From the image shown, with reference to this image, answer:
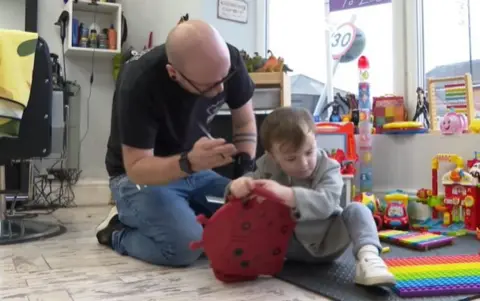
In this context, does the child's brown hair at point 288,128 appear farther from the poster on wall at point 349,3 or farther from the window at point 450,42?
the poster on wall at point 349,3

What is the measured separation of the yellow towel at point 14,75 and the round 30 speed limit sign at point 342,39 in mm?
1553

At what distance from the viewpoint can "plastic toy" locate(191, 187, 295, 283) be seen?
110 centimetres

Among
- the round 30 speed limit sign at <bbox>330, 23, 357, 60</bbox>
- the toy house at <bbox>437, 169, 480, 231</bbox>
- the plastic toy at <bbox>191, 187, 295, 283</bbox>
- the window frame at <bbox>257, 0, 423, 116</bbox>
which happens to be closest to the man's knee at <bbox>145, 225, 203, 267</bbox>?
the plastic toy at <bbox>191, 187, 295, 283</bbox>

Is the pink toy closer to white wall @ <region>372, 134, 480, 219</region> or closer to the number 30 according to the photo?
white wall @ <region>372, 134, 480, 219</region>

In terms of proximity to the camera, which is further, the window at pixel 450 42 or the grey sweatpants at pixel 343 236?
the window at pixel 450 42

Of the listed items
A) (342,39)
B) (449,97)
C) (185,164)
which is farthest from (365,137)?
(185,164)

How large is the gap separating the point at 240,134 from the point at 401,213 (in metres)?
0.84

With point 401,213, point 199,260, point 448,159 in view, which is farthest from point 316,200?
point 448,159

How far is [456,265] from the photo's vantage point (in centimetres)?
127

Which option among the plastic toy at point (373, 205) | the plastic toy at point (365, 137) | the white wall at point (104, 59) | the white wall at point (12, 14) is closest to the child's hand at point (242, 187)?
the plastic toy at point (373, 205)

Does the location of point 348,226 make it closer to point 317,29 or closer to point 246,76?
point 246,76

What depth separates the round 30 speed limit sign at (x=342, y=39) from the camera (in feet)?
8.57

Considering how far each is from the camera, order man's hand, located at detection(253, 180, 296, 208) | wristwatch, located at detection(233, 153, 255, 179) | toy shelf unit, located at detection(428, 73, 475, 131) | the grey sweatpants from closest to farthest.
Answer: man's hand, located at detection(253, 180, 296, 208)
the grey sweatpants
wristwatch, located at detection(233, 153, 255, 179)
toy shelf unit, located at detection(428, 73, 475, 131)

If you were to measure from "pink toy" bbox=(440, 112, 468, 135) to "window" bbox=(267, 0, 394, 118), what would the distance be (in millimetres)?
463
